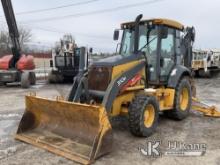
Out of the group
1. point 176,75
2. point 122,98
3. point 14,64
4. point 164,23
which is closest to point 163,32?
point 164,23

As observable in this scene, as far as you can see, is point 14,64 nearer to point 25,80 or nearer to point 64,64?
point 25,80

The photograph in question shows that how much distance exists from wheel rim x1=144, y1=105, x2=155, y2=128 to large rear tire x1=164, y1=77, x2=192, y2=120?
1228 mm

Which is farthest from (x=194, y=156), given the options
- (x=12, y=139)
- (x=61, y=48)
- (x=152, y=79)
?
(x=61, y=48)

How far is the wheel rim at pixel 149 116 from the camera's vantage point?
629 centimetres

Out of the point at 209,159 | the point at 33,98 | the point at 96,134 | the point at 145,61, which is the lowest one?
the point at 209,159

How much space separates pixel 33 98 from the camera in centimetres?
640

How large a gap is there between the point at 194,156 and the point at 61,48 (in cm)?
1402

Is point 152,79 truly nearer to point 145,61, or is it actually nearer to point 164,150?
point 145,61

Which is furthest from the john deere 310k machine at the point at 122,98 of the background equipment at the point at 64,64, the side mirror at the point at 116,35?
the background equipment at the point at 64,64

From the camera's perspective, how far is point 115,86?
19.4ft

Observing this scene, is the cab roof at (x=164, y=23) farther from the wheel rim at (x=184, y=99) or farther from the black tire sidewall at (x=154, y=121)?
the black tire sidewall at (x=154, y=121)

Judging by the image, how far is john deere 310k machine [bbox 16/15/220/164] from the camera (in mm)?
5414

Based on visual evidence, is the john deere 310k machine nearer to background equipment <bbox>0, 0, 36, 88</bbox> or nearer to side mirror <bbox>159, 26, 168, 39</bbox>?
side mirror <bbox>159, 26, 168, 39</bbox>

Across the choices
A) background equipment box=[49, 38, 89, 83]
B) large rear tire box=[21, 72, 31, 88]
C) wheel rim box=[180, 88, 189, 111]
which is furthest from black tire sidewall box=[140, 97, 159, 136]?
background equipment box=[49, 38, 89, 83]
